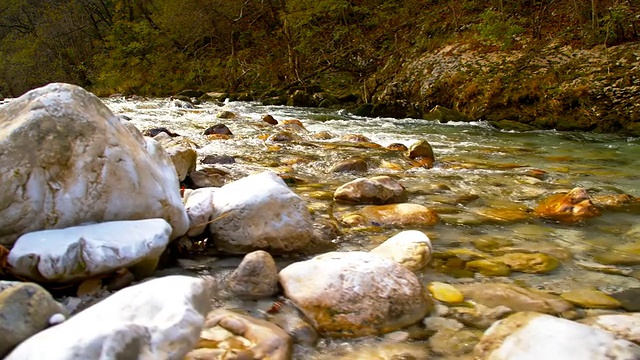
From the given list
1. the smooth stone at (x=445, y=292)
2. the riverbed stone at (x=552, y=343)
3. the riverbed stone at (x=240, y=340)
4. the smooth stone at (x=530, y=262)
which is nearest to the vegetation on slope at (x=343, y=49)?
the smooth stone at (x=530, y=262)

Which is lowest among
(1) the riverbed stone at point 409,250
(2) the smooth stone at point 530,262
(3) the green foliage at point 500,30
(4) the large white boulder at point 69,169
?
(2) the smooth stone at point 530,262

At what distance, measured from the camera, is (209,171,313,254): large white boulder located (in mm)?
2578

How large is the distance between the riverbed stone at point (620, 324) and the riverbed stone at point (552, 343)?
8.3 inches

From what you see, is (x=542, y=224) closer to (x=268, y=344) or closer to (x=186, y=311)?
(x=268, y=344)

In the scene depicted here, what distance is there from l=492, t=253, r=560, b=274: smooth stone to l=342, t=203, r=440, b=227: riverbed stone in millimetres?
644

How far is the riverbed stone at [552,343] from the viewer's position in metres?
1.44

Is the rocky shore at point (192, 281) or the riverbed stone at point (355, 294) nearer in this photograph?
the rocky shore at point (192, 281)

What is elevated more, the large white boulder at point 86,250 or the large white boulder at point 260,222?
the large white boulder at point 86,250

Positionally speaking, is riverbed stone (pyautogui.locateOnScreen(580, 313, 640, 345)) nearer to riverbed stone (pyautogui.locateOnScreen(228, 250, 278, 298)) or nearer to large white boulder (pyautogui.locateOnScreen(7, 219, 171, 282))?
riverbed stone (pyautogui.locateOnScreen(228, 250, 278, 298))

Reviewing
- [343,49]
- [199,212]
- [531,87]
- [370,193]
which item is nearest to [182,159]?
[199,212]

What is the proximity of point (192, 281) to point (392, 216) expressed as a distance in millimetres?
1842

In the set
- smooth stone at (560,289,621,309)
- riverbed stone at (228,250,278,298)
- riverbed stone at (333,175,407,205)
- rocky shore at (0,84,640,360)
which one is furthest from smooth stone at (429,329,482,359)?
riverbed stone at (333,175,407,205)

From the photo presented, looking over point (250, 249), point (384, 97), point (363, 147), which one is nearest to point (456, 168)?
point (363, 147)

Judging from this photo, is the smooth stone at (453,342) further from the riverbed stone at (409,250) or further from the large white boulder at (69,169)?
the large white boulder at (69,169)
